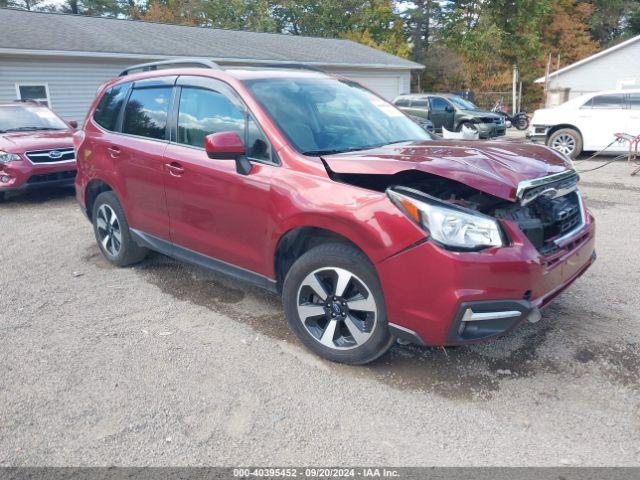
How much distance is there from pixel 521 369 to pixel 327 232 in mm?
1489

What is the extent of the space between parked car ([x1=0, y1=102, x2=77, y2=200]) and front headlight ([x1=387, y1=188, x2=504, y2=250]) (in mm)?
7699

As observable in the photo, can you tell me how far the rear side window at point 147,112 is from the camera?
451 centimetres

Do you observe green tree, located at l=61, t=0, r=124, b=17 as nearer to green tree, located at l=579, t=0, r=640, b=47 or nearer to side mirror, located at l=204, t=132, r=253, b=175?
green tree, located at l=579, t=0, r=640, b=47

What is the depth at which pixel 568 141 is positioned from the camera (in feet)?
42.6

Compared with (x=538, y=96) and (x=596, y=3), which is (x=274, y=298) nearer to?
(x=538, y=96)

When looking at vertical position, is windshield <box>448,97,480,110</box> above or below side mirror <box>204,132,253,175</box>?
below

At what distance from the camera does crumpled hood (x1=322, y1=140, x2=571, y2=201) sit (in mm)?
2961

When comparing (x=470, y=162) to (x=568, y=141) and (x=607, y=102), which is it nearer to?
(x=568, y=141)

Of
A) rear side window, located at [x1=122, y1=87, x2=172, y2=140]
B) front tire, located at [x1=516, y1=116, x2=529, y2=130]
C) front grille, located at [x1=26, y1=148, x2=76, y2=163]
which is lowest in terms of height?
front tire, located at [x1=516, y1=116, x2=529, y2=130]

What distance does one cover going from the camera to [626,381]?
10.5 ft

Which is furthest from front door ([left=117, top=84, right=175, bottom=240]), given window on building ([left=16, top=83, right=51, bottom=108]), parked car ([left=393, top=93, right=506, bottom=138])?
parked car ([left=393, top=93, right=506, bottom=138])

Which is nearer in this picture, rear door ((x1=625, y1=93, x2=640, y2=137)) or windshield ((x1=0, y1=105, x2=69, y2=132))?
windshield ((x1=0, y1=105, x2=69, y2=132))

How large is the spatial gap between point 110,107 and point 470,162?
3.70m

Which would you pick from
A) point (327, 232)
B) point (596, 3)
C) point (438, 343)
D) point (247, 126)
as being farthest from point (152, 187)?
point (596, 3)
